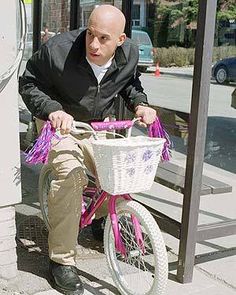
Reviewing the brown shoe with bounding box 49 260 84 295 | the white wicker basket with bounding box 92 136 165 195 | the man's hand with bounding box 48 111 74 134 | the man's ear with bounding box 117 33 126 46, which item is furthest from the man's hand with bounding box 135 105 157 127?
the brown shoe with bounding box 49 260 84 295

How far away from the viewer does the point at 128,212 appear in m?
2.87

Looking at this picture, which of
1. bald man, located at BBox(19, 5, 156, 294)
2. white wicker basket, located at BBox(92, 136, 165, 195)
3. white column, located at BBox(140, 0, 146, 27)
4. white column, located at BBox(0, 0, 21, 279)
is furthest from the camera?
white column, located at BBox(140, 0, 146, 27)

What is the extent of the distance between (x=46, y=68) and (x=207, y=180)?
4.88ft

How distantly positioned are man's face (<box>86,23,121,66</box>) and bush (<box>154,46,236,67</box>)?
0.58 meters

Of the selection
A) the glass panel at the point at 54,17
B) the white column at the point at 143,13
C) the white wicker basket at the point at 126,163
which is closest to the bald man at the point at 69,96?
the white wicker basket at the point at 126,163

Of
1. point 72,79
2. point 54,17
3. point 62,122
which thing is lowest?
point 62,122

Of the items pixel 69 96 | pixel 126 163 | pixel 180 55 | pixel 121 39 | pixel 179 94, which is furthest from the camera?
pixel 179 94

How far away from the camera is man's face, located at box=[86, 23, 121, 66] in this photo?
2779mm

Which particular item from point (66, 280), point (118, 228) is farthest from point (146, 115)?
point (66, 280)

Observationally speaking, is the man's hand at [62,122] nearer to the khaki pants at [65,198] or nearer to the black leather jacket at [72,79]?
the black leather jacket at [72,79]

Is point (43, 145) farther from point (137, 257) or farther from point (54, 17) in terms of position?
point (54, 17)

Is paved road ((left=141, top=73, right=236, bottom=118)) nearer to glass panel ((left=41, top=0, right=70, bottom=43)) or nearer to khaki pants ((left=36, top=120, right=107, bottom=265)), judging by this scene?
khaki pants ((left=36, top=120, right=107, bottom=265))

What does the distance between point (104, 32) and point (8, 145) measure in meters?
0.83

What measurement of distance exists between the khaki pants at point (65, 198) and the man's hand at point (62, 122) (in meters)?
0.34
